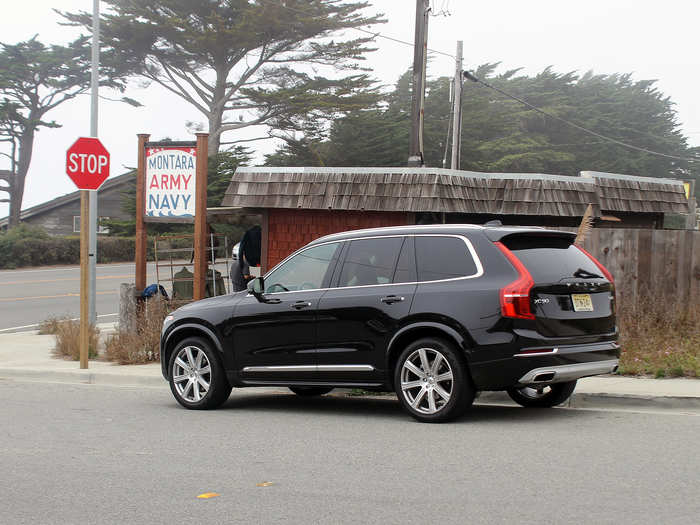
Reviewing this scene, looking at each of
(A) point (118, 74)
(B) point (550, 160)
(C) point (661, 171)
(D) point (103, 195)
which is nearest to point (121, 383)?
(A) point (118, 74)

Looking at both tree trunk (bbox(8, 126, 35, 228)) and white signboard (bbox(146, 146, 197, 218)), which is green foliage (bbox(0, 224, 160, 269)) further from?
white signboard (bbox(146, 146, 197, 218))

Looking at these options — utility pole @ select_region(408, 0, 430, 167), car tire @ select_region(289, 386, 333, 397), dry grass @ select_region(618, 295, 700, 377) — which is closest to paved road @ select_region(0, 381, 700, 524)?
car tire @ select_region(289, 386, 333, 397)

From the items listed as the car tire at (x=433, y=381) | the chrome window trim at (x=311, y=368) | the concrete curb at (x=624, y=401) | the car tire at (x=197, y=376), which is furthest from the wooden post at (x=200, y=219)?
the car tire at (x=433, y=381)

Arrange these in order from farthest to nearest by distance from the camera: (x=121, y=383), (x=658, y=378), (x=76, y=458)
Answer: (x=121, y=383) < (x=658, y=378) < (x=76, y=458)

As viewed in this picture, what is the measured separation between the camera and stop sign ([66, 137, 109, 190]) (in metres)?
13.8

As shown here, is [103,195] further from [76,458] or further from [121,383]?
[76,458]

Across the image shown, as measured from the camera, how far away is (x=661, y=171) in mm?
75438

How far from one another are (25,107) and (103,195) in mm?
7604

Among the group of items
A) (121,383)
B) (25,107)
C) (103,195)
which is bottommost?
(121,383)

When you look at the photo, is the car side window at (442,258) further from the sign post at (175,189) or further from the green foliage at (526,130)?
the green foliage at (526,130)

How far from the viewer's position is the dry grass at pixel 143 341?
1407 centimetres

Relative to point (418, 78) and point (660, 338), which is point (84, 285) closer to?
point (660, 338)

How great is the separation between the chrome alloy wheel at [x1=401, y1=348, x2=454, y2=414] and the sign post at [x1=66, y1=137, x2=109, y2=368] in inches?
235

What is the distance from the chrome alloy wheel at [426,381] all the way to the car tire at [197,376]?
2295mm
